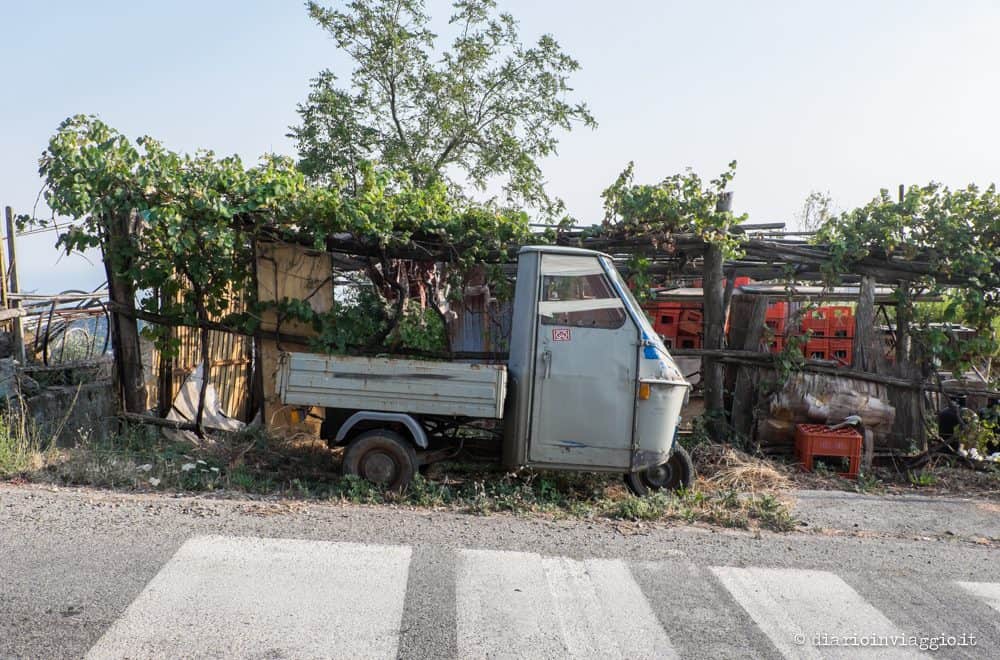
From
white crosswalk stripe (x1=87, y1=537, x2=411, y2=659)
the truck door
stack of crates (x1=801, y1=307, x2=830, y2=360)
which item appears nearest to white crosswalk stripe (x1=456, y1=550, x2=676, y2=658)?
white crosswalk stripe (x1=87, y1=537, x2=411, y2=659)

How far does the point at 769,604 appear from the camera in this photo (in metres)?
4.83

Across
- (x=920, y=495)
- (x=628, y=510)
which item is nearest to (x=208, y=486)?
(x=628, y=510)

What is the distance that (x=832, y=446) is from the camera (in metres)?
8.95

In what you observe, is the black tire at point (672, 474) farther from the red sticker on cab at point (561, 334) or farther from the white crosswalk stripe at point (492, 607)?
the white crosswalk stripe at point (492, 607)

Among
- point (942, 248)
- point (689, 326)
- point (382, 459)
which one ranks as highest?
point (942, 248)

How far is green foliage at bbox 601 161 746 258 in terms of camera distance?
8.79 meters

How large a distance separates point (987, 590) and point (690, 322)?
21.5 feet

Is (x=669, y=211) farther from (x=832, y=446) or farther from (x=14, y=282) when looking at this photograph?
(x=14, y=282)

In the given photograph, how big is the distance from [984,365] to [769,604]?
21.8 ft

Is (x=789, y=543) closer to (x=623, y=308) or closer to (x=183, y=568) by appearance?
(x=623, y=308)

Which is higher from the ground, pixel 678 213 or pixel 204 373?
pixel 678 213

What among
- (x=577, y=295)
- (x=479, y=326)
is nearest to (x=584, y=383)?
(x=577, y=295)

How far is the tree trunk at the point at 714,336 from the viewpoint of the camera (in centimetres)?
928

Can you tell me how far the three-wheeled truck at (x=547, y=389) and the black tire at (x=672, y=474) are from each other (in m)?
0.50
